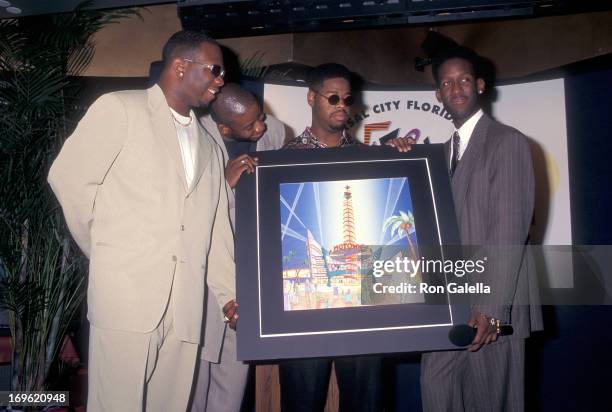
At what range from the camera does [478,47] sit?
4809 mm

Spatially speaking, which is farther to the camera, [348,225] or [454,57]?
[454,57]

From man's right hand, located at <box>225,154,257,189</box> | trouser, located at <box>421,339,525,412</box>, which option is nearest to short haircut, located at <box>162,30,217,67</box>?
man's right hand, located at <box>225,154,257,189</box>

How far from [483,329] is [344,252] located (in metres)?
0.75

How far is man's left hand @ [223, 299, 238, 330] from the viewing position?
235 centimetres

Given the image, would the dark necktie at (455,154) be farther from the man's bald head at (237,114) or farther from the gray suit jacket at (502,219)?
the man's bald head at (237,114)

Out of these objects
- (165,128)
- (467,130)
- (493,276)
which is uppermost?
(467,130)

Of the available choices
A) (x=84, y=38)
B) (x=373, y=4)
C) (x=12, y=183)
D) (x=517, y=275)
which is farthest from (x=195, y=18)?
(x=517, y=275)

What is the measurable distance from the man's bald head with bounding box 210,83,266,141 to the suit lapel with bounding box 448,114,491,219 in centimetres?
126

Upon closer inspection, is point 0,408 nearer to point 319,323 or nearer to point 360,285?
point 319,323

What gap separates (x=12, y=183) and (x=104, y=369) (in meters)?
1.79

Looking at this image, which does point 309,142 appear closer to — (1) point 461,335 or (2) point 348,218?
(2) point 348,218

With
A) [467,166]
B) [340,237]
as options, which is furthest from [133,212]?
[467,166]
